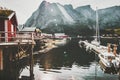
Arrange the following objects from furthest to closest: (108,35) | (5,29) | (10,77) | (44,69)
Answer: (108,35)
(44,69)
(5,29)
(10,77)

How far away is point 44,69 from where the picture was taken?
2870 cm

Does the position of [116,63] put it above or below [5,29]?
below

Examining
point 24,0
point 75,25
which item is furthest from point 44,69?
point 75,25

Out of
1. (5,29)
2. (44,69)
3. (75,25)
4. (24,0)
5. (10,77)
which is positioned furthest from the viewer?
(75,25)

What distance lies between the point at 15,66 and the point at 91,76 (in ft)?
22.6

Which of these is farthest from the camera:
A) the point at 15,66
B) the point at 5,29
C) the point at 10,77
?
the point at 15,66

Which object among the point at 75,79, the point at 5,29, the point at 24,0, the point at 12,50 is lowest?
the point at 75,79

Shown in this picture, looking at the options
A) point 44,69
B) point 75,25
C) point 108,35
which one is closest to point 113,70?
point 44,69

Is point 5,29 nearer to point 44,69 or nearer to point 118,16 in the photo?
point 44,69

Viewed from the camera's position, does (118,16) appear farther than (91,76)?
Yes

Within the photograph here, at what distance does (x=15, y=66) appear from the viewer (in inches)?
1023

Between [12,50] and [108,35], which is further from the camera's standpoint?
[108,35]

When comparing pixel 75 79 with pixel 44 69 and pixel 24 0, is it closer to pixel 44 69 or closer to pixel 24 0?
pixel 44 69

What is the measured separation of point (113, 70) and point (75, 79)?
4.77m
